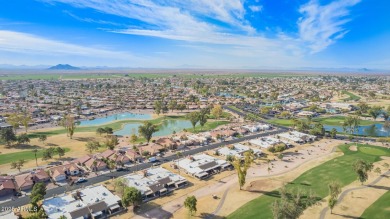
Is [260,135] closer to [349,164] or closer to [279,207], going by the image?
[349,164]

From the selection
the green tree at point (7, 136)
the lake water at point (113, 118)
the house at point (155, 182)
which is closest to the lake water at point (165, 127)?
the lake water at point (113, 118)

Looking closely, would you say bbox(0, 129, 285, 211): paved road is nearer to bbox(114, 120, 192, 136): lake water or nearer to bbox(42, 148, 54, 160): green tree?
bbox(42, 148, 54, 160): green tree

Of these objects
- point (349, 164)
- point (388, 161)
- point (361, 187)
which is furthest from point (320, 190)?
point (388, 161)

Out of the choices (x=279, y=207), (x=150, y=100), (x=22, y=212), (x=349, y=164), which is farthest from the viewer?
(x=150, y=100)

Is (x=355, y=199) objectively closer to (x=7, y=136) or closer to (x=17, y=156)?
(x=17, y=156)

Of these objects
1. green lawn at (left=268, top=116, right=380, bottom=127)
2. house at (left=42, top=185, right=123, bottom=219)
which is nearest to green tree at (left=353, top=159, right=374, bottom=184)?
house at (left=42, top=185, right=123, bottom=219)

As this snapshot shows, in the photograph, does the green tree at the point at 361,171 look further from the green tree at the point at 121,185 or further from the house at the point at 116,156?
the house at the point at 116,156
